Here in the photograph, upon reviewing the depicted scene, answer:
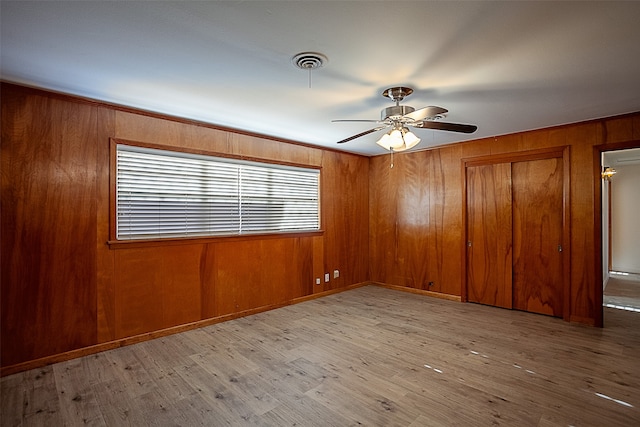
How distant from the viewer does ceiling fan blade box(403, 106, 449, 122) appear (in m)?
2.34

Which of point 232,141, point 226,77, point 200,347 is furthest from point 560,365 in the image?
point 232,141

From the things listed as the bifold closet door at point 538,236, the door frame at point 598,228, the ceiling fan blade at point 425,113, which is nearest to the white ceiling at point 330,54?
the ceiling fan blade at point 425,113

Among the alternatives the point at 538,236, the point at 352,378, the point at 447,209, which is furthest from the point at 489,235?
the point at 352,378

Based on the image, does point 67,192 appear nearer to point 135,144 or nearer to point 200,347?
point 135,144

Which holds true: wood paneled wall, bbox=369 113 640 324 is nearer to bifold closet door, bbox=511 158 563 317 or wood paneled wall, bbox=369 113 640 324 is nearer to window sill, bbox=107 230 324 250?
bifold closet door, bbox=511 158 563 317

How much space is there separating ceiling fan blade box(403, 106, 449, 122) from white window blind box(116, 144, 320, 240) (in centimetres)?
243

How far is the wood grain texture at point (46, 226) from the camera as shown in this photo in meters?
2.65

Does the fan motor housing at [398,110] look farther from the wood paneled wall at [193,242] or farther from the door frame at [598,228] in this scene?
the door frame at [598,228]

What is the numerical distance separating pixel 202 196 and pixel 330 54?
95.3 inches

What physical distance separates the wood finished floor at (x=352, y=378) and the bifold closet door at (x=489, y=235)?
0.76 meters

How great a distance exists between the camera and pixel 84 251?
2994mm

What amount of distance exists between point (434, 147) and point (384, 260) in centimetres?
219

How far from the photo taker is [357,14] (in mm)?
1707

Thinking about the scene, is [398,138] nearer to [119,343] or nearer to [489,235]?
[489,235]
